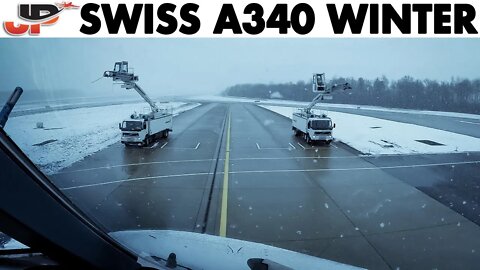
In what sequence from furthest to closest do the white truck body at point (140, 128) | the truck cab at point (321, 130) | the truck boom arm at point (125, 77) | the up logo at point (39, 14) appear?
the truck cab at point (321, 130)
the white truck body at point (140, 128)
the truck boom arm at point (125, 77)
the up logo at point (39, 14)

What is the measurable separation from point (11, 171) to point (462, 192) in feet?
38.0

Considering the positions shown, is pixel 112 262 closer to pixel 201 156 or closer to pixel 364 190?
pixel 364 190

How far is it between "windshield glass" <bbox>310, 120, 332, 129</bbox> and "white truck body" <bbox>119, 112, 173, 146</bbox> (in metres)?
9.20

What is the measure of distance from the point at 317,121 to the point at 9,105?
1847 centimetres

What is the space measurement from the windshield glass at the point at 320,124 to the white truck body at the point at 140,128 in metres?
9.20

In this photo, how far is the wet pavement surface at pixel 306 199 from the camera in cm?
621

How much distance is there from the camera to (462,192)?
32.8 ft

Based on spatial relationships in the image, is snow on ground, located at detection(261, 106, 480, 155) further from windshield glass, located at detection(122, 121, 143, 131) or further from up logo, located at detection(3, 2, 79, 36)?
up logo, located at detection(3, 2, 79, 36)

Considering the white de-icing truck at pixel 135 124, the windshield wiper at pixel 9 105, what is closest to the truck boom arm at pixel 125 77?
the white de-icing truck at pixel 135 124

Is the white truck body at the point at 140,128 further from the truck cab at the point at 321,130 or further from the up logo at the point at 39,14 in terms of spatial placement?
the up logo at the point at 39,14

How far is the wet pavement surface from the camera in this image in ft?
20.4

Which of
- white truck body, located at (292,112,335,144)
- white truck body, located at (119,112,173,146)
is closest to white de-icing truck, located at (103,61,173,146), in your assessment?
white truck body, located at (119,112,173,146)

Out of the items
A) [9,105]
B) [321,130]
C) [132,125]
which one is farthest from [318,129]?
[9,105]

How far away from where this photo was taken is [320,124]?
63.7 ft
